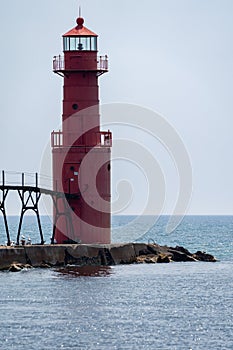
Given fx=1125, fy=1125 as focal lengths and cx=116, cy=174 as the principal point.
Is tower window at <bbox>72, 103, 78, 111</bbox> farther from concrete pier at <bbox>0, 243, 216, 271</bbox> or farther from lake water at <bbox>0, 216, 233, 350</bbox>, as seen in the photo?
lake water at <bbox>0, 216, 233, 350</bbox>

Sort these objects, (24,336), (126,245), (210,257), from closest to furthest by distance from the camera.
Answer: (24,336)
(126,245)
(210,257)

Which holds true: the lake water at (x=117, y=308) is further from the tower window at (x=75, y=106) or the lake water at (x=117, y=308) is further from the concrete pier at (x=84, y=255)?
the tower window at (x=75, y=106)

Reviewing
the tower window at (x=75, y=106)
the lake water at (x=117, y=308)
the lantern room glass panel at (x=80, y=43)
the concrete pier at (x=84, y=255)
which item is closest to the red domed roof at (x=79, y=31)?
the lantern room glass panel at (x=80, y=43)

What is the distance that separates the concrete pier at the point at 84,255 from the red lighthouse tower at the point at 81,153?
2.36m

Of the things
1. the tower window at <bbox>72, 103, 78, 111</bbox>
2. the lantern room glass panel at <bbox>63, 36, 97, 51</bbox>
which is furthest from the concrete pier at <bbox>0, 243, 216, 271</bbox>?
the lantern room glass panel at <bbox>63, 36, 97, 51</bbox>

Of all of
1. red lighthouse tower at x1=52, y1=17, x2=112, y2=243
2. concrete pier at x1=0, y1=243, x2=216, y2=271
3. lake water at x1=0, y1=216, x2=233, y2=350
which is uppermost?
red lighthouse tower at x1=52, y1=17, x2=112, y2=243

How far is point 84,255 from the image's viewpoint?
56656mm

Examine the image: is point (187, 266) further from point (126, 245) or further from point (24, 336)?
point (24, 336)

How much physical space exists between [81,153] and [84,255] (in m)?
6.58

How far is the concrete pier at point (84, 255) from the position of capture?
53.1 metres

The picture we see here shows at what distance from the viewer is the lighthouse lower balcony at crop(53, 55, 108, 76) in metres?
60.8

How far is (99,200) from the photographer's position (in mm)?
60969

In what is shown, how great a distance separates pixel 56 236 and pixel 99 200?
10.9 ft

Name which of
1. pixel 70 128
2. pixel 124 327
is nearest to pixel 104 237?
pixel 70 128
